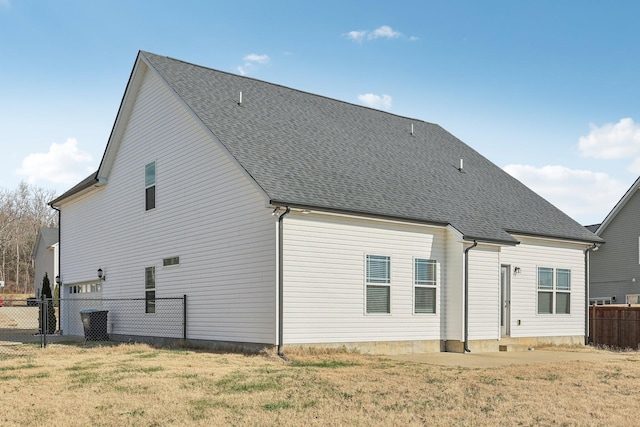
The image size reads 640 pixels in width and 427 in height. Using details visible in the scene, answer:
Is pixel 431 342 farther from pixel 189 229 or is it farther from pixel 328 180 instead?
pixel 189 229

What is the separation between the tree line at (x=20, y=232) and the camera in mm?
80562

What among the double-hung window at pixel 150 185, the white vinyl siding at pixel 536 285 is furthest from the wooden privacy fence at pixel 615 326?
the double-hung window at pixel 150 185

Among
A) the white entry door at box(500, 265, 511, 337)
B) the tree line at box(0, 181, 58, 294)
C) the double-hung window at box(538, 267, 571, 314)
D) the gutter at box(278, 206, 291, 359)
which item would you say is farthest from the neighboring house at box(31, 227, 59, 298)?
the gutter at box(278, 206, 291, 359)

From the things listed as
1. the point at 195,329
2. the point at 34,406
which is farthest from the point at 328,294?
the point at 34,406

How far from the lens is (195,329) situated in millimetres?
18609

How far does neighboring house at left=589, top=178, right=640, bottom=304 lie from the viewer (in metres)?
32.7

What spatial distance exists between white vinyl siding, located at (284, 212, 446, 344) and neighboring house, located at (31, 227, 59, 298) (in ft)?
138

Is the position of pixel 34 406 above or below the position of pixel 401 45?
below

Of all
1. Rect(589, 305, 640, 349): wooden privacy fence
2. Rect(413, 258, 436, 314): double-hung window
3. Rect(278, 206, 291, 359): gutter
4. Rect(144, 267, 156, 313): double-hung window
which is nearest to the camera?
Rect(278, 206, 291, 359): gutter

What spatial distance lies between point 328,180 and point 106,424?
1033 cm

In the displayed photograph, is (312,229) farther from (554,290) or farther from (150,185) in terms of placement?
(554,290)

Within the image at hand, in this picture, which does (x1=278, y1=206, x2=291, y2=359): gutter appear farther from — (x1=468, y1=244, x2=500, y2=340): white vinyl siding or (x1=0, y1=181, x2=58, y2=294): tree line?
(x1=0, y1=181, x2=58, y2=294): tree line

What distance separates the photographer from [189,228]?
19141mm

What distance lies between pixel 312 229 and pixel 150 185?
709cm
